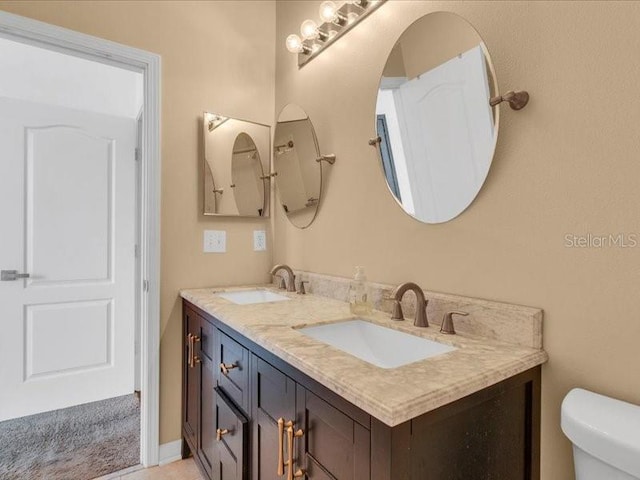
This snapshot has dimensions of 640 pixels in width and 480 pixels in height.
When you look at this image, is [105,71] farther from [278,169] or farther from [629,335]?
[629,335]

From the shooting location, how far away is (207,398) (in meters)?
1.46

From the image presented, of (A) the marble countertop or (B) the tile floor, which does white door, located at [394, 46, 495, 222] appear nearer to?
(A) the marble countertop

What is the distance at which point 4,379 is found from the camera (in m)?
2.05

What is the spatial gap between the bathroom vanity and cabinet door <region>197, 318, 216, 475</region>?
0.13m

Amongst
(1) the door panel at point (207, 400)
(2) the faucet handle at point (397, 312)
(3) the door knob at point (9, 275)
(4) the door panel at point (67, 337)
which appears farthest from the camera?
(4) the door panel at point (67, 337)

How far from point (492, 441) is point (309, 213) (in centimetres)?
126

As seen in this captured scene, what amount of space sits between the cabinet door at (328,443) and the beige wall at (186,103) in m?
1.22

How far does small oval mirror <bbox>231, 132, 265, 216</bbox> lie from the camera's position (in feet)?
6.59

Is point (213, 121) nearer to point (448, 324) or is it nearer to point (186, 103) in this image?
point (186, 103)

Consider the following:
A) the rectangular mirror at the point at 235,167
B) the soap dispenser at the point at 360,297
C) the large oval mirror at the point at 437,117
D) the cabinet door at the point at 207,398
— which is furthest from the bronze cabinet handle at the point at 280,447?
the rectangular mirror at the point at 235,167

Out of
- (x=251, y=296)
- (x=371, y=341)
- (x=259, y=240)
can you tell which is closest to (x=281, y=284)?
(x=251, y=296)

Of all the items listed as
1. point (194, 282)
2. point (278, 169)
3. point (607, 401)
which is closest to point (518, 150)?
point (607, 401)

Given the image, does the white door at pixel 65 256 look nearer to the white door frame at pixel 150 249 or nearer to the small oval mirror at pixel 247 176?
the white door frame at pixel 150 249

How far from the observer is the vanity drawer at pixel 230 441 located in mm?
1098
